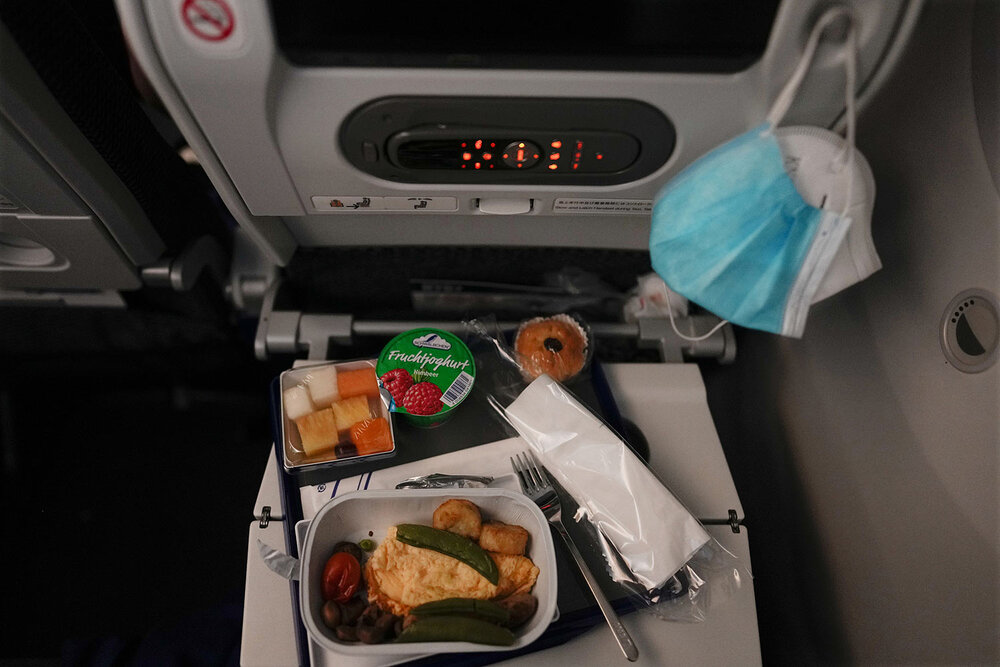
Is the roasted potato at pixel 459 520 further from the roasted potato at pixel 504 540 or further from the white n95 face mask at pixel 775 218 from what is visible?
the white n95 face mask at pixel 775 218

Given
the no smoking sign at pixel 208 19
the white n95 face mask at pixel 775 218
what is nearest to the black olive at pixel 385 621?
the white n95 face mask at pixel 775 218

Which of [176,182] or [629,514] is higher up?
[176,182]

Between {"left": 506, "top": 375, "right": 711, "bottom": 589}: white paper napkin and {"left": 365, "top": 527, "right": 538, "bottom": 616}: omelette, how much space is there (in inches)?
4.5

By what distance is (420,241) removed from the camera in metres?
0.85

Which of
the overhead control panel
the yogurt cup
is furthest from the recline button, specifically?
the yogurt cup

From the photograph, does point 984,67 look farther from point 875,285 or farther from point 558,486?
point 558,486

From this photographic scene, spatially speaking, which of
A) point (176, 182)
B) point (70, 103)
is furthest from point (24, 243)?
point (70, 103)

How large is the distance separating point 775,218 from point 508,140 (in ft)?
0.92

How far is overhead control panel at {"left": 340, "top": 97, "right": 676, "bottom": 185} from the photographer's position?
57cm

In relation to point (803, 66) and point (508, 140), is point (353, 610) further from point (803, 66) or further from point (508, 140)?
point (803, 66)

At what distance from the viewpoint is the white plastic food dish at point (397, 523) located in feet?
1.81

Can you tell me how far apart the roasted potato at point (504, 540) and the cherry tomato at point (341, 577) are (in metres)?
0.14

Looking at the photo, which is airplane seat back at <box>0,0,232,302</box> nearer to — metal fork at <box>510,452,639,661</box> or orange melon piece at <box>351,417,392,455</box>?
orange melon piece at <box>351,417,392,455</box>

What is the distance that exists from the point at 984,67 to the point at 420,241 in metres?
0.67
